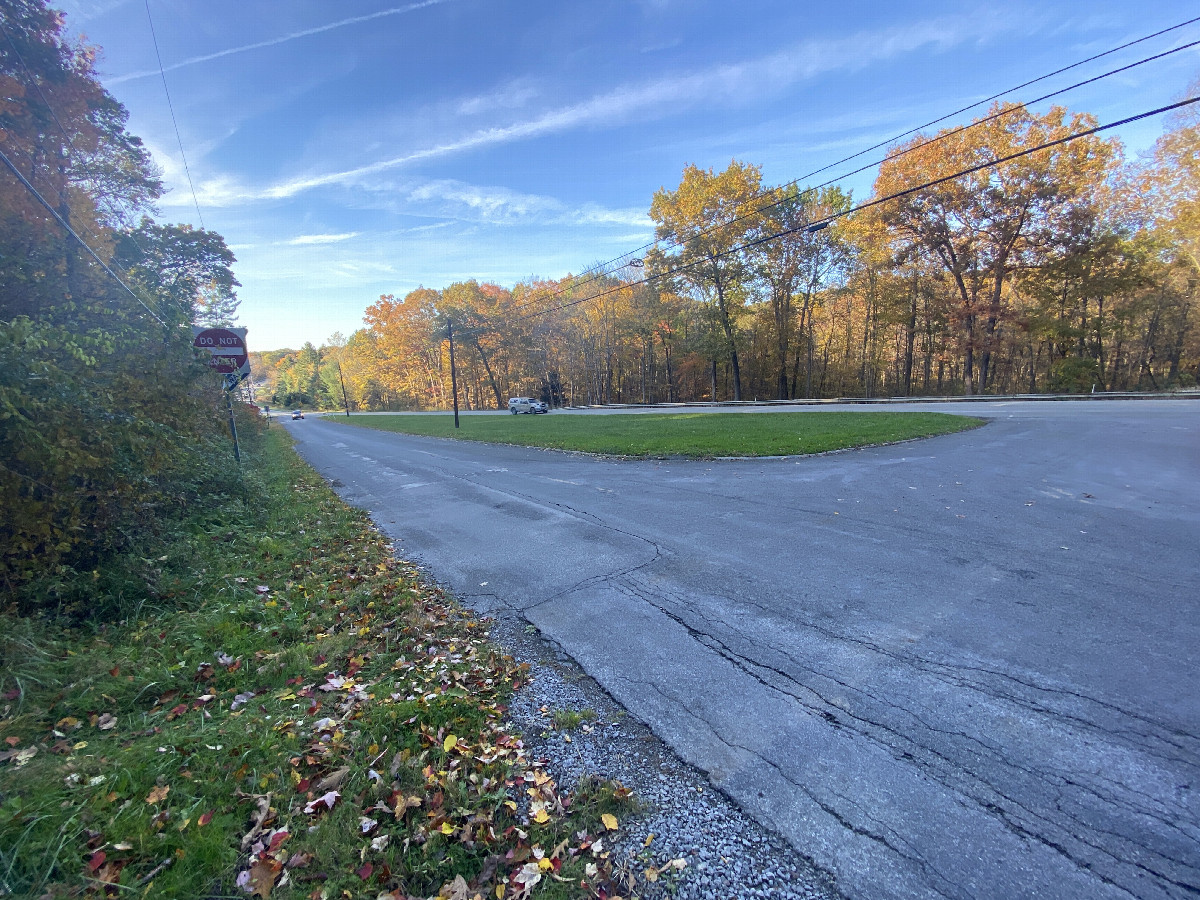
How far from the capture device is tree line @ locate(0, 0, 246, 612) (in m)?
3.40

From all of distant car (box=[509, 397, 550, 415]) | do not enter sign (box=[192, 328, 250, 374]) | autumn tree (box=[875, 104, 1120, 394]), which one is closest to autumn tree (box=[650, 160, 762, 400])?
autumn tree (box=[875, 104, 1120, 394])

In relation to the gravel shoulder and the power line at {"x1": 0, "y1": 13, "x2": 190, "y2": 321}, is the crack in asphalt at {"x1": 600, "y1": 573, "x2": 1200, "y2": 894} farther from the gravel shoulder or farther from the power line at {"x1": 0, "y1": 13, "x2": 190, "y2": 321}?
the power line at {"x1": 0, "y1": 13, "x2": 190, "y2": 321}

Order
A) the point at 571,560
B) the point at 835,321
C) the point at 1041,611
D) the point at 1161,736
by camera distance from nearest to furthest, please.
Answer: the point at 1161,736 < the point at 1041,611 < the point at 571,560 < the point at 835,321

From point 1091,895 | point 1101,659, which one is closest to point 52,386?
point 1091,895

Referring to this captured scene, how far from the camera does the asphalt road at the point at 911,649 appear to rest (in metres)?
1.83

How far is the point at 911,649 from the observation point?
10.1ft

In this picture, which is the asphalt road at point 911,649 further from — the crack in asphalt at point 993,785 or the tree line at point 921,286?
the tree line at point 921,286

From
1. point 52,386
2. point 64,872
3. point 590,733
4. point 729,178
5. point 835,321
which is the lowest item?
point 590,733

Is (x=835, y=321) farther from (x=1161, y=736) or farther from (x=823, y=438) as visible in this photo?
(x=1161, y=736)

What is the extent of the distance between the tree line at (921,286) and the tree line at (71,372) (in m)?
16.1

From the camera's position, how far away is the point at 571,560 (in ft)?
16.5

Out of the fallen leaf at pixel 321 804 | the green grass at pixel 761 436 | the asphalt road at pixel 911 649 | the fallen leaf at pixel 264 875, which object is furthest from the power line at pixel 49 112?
the green grass at pixel 761 436

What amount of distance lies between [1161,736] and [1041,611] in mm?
1333

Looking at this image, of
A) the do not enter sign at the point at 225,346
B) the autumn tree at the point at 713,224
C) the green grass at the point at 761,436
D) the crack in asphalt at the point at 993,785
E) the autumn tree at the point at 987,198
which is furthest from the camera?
the autumn tree at the point at 713,224
